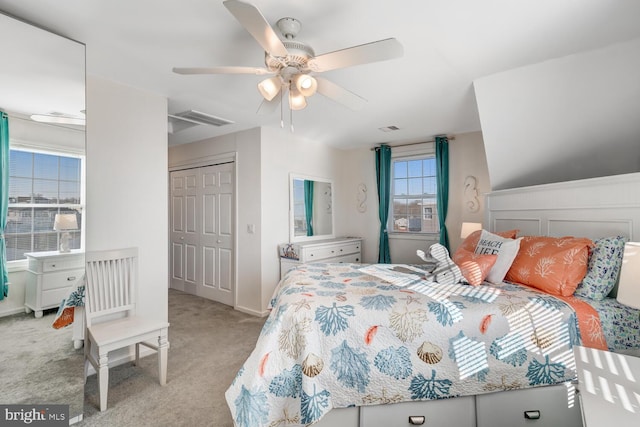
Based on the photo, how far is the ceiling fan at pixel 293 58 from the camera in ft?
4.58

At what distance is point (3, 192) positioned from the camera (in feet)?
5.62

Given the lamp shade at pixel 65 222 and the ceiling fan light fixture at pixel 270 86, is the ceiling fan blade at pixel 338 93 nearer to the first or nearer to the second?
the ceiling fan light fixture at pixel 270 86

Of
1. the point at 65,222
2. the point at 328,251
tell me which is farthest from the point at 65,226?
the point at 328,251

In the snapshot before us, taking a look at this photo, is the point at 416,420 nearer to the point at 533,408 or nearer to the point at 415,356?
the point at 415,356

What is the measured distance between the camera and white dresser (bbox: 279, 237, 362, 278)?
3.88m

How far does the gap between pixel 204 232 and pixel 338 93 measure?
3.30m

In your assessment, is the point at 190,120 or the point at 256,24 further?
the point at 190,120

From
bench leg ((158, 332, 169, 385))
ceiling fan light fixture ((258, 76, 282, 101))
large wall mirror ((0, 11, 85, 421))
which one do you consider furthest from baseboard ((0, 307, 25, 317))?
ceiling fan light fixture ((258, 76, 282, 101))

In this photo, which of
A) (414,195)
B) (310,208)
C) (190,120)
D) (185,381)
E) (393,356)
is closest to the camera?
(393,356)

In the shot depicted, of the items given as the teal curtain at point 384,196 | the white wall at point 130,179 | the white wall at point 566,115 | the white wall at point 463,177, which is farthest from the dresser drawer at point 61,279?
the white wall at point 463,177

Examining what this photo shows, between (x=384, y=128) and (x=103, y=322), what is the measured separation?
3638 mm

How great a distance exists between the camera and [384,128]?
4.02m

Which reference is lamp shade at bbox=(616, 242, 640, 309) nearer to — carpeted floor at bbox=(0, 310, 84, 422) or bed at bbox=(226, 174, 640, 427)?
bed at bbox=(226, 174, 640, 427)

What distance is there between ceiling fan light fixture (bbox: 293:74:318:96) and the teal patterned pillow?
199cm
